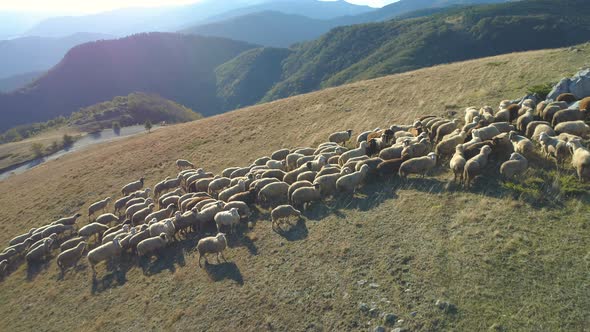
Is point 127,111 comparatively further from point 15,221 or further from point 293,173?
point 293,173

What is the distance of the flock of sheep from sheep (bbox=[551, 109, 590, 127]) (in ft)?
0.11

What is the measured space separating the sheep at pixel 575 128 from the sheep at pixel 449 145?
354 centimetres

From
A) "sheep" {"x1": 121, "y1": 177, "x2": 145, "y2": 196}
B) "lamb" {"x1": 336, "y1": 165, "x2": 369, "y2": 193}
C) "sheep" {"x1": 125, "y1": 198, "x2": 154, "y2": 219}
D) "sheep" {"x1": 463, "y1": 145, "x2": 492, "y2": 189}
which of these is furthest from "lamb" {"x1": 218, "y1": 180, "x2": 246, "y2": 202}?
"sheep" {"x1": 463, "y1": 145, "x2": 492, "y2": 189}

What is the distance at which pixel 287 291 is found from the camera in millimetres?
10609

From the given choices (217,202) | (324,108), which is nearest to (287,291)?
(217,202)

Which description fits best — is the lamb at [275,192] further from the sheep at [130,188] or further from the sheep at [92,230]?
the sheep at [130,188]

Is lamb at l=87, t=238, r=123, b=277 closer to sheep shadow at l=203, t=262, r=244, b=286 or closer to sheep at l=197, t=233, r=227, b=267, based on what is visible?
sheep at l=197, t=233, r=227, b=267

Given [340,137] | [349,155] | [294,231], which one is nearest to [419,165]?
[349,155]

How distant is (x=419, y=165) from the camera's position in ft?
46.3

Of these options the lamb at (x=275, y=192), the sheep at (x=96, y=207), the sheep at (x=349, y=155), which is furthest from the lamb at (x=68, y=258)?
the sheep at (x=349, y=155)

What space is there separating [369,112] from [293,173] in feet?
39.5

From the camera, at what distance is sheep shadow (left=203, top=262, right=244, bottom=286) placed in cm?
1203

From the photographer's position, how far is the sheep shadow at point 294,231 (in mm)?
13172

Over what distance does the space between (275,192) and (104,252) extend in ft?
25.9
